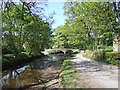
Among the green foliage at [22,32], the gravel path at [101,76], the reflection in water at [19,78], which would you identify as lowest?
the reflection in water at [19,78]

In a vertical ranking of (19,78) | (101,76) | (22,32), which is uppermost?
(22,32)

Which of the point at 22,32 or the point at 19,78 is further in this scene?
the point at 22,32

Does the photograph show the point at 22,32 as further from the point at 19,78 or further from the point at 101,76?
the point at 101,76

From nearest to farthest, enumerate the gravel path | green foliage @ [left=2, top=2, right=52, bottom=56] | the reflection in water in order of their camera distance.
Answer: the gravel path < the reflection in water < green foliage @ [left=2, top=2, right=52, bottom=56]

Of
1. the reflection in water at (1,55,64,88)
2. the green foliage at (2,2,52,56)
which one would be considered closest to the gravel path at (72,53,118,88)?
the reflection in water at (1,55,64,88)

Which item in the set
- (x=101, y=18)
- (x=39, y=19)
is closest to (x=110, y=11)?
(x=101, y=18)

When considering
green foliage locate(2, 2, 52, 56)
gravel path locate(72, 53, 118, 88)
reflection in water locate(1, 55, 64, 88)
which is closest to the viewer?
gravel path locate(72, 53, 118, 88)

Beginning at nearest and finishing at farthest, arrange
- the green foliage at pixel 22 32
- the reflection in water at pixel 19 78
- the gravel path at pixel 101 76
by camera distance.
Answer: the gravel path at pixel 101 76 < the reflection in water at pixel 19 78 < the green foliage at pixel 22 32

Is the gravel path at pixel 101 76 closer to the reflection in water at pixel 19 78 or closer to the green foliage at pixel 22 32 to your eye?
the reflection in water at pixel 19 78

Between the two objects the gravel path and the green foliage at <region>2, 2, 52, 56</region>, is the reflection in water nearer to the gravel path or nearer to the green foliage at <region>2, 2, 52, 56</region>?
the gravel path

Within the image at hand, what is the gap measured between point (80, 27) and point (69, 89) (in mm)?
10988

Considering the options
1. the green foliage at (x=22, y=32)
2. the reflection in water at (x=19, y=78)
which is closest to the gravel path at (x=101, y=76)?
the reflection in water at (x=19, y=78)

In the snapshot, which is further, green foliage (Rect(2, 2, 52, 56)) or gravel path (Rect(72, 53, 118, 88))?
green foliage (Rect(2, 2, 52, 56))

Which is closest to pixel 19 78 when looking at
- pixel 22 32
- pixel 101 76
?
pixel 101 76
